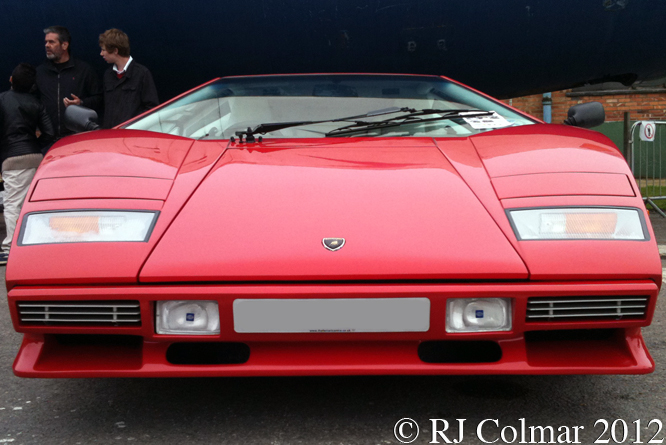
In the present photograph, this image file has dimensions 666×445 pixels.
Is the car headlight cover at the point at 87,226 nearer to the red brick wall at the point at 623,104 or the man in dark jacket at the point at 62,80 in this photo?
the man in dark jacket at the point at 62,80

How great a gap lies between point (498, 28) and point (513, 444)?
14.9 ft

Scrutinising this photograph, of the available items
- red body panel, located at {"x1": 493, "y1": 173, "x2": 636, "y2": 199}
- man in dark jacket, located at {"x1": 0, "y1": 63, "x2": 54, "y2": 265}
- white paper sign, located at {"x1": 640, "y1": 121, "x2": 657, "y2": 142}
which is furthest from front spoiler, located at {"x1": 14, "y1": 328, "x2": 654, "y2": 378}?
white paper sign, located at {"x1": 640, "y1": 121, "x2": 657, "y2": 142}

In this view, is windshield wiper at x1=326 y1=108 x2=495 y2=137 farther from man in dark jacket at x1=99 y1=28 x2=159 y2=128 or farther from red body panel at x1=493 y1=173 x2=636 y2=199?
man in dark jacket at x1=99 y1=28 x2=159 y2=128

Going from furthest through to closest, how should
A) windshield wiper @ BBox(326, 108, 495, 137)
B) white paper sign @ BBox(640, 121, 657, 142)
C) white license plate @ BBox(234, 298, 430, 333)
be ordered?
white paper sign @ BBox(640, 121, 657, 142)
windshield wiper @ BBox(326, 108, 495, 137)
white license plate @ BBox(234, 298, 430, 333)

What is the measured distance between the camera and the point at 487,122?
8.42 ft

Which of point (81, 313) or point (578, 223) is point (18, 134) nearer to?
point (81, 313)

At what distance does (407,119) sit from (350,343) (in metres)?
1.10

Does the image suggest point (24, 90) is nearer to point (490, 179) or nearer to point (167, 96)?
point (167, 96)

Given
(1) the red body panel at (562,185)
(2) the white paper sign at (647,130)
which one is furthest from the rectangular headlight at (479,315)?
(2) the white paper sign at (647,130)

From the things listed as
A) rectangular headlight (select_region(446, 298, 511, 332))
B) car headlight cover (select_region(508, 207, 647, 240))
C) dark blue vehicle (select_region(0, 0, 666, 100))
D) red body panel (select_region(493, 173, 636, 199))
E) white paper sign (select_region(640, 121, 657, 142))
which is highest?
dark blue vehicle (select_region(0, 0, 666, 100))

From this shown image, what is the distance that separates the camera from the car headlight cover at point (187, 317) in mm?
1673

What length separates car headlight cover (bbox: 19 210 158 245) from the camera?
1777 mm

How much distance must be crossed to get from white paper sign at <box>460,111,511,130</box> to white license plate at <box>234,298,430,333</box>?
1.09 metres

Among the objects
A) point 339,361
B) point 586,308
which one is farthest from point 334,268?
point 586,308
